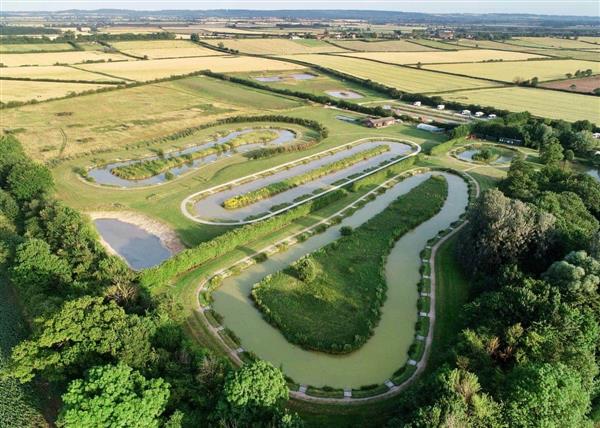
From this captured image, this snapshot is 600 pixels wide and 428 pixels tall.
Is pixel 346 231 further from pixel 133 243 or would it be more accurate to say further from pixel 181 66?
pixel 181 66

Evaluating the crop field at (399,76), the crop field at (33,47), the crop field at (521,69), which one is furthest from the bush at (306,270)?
the crop field at (33,47)

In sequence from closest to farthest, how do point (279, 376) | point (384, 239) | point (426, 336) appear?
point (279, 376) < point (426, 336) < point (384, 239)

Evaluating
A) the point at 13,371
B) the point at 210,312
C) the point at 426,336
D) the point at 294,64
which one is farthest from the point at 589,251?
the point at 294,64

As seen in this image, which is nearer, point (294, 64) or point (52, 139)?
point (52, 139)

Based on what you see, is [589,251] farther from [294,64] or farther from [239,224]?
[294,64]

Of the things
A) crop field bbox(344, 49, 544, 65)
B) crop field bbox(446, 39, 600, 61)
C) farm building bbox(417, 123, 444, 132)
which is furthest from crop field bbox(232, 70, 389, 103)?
crop field bbox(446, 39, 600, 61)

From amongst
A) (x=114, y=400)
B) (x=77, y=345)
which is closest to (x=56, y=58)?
(x=77, y=345)

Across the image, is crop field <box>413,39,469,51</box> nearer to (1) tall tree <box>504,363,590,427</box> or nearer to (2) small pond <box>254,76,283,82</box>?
(2) small pond <box>254,76,283,82</box>
